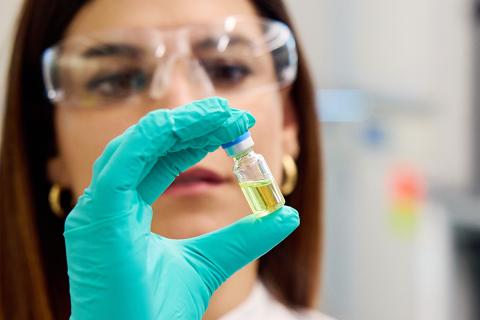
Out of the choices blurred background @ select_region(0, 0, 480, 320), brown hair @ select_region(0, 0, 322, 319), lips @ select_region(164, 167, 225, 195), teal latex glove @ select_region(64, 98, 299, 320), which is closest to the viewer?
teal latex glove @ select_region(64, 98, 299, 320)

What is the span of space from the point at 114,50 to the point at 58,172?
1.00 ft

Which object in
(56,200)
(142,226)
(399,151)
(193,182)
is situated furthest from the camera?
(399,151)

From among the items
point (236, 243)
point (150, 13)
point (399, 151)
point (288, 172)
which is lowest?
point (399, 151)

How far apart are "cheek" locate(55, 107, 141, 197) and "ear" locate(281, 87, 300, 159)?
34cm

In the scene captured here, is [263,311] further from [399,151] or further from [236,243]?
[399,151]

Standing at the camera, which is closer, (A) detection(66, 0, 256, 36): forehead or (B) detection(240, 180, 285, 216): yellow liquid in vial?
(B) detection(240, 180, 285, 216): yellow liquid in vial

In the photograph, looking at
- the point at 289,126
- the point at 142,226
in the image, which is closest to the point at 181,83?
the point at 289,126

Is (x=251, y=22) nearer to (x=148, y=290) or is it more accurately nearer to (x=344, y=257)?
(x=148, y=290)

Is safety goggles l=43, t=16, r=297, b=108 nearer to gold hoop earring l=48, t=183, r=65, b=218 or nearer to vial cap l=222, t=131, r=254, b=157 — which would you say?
gold hoop earring l=48, t=183, r=65, b=218

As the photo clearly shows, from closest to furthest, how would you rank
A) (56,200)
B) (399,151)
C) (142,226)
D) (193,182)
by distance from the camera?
(142,226) < (193,182) < (56,200) < (399,151)

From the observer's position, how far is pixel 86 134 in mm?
1033

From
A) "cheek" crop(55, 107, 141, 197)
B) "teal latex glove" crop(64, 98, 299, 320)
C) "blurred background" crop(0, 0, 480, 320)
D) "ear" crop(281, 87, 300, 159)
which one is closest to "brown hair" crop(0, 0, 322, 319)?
"ear" crop(281, 87, 300, 159)

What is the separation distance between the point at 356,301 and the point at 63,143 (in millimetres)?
1839

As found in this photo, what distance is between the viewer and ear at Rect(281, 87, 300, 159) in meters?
1.21
